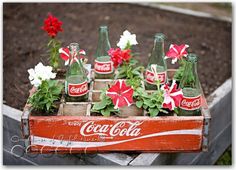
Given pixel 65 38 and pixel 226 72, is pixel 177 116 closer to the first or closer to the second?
pixel 226 72

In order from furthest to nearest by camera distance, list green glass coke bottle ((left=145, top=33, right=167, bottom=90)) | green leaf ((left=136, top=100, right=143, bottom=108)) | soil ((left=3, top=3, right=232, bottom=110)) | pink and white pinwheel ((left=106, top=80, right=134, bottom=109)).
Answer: soil ((left=3, top=3, right=232, bottom=110))
green glass coke bottle ((left=145, top=33, right=167, bottom=90))
green leaf ((left=136, top=100, right=143, bottom=108))
pink and white pinwheel ((left=106, top=80, right=134, bottom=109))

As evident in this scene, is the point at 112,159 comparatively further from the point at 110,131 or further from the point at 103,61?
the point at 103,61

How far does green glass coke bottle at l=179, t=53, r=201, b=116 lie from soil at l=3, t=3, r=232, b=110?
89 centimetres

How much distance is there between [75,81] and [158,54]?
Answer: 37 cm

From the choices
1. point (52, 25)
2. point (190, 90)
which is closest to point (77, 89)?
point (52, 25)

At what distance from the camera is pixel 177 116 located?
1.78m

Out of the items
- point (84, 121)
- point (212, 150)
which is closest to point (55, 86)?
point (84, 121)

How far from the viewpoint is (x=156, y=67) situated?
1.91m

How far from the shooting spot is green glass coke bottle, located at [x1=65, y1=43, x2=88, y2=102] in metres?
1.81

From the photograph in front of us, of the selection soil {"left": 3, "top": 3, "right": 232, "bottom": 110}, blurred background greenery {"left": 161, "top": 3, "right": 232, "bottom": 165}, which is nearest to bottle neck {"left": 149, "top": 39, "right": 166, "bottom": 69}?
soil {"left": 3, "top": 3, "right": 232, "bottom": 110}

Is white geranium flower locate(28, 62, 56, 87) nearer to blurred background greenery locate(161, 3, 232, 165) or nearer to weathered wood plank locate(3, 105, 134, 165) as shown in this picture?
weathered wood plank locate(3, 105, 134, 165)

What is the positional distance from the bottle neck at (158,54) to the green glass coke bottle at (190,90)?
0.15 m

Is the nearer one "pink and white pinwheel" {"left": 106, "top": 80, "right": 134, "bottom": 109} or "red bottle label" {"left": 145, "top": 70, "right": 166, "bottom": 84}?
"pink and white pinwheel" {"left": 106, "top": 80, "right": 134, "bottom": 109}

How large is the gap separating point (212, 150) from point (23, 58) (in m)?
1.33
